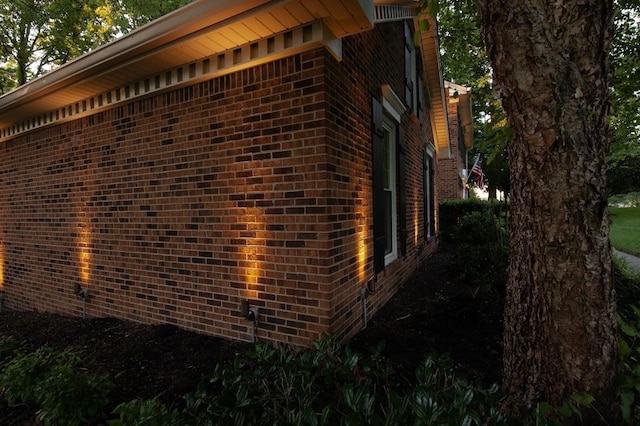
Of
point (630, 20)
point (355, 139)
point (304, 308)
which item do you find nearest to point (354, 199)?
point (355, 139)

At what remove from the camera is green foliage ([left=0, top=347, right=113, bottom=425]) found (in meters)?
2.40

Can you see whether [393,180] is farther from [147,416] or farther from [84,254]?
[84,254]

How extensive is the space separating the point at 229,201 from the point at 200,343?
1516 mm

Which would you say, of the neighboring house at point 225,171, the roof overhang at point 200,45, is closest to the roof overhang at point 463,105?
the neighboring house at point 225,171

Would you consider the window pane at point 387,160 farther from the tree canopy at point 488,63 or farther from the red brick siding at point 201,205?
the red brick siding at point 201,205

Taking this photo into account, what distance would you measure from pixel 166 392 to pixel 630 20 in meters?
8.95

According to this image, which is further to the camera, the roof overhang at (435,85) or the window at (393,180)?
the roof overhang at (435,85)

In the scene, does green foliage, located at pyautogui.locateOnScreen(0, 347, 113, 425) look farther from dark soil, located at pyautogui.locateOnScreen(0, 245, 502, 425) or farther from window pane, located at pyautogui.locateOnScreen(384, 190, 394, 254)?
window pane, located at pyautogui.locateOnScreen(384, 190, 394, 254)

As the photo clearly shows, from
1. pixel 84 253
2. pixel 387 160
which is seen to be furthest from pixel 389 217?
pixel 84 253

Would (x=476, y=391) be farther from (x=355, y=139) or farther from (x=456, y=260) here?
(x=456, y=260)

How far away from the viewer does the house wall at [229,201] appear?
10.2 feet


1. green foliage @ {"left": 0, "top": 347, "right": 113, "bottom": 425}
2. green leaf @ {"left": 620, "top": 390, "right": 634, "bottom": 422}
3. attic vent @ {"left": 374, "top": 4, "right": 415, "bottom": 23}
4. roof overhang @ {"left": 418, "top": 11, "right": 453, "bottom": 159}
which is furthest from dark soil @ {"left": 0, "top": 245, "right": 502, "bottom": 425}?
roof overhang @ {"left": 418, "top": 11, "right": 453, "bottom": 159}

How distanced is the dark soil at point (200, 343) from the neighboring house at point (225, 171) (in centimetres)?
22

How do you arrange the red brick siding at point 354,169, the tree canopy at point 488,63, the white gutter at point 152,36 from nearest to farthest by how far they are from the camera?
the white gutter at point 152,36 < the red brick siding at point 354,169 < the tree canopy at point 488,63
